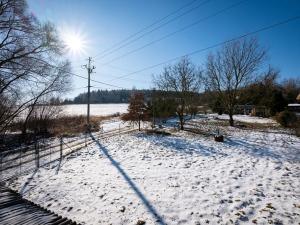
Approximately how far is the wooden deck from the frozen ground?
465 millimetres

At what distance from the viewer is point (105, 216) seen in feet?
22.7

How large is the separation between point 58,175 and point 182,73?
1865cm

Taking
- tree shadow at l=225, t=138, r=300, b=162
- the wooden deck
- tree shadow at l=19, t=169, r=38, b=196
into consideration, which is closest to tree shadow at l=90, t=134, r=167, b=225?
the wooden deck

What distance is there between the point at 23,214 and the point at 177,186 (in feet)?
17.9

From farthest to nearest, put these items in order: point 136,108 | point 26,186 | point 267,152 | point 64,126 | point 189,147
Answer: point 64,126
point 136,108
point 189,147
point 267,152
point 26,186

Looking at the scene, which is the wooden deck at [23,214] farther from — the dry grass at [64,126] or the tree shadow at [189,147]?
the dry grass at [64,126]

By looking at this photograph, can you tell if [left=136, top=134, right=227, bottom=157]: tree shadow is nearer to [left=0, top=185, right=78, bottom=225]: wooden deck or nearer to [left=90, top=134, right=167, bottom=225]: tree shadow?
[left=90, top=134, right=167, bottom=225]: tree shadow

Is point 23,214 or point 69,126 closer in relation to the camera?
point 23,214

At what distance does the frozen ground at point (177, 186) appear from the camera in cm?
663

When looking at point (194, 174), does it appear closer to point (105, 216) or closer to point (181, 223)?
point (181, 223)

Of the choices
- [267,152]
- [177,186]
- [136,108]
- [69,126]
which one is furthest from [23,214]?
[69,126]

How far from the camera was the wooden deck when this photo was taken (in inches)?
259

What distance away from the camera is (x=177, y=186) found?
28.4ft

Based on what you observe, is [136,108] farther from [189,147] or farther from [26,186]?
[26,186]
